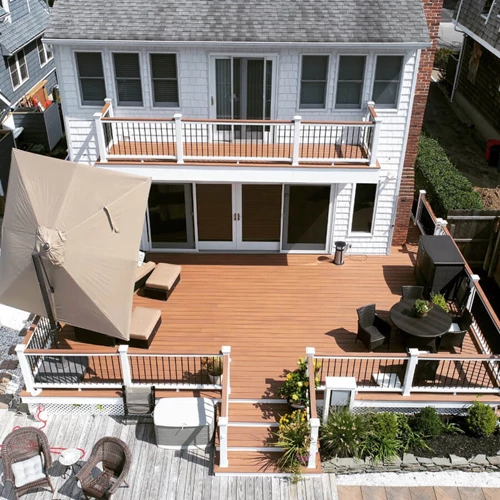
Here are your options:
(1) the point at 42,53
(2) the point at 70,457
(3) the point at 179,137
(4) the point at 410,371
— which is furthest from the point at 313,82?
(1) the point at 42,53

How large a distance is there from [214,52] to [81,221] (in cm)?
609

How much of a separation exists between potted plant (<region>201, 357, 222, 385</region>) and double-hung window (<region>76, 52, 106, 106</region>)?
25.0 feet

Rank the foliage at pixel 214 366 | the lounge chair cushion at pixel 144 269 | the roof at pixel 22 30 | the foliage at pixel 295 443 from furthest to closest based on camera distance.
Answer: the roof at pixel 22 30 → the lounge chair cushion at pixel 144 269 → the foliage at pixel 214 366 → the foliage at pixel 295 443

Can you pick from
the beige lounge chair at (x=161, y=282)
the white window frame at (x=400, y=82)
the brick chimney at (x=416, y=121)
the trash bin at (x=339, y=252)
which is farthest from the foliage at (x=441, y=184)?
the beige lounge chair at (x=161, y=282)

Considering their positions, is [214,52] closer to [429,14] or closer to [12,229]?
[429,14]

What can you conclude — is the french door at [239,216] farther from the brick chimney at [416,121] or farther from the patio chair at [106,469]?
the patio chair at [106,469]

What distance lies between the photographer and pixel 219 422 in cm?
1030

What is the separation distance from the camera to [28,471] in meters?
10.2

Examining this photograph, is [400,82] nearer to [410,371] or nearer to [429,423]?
[410,371]

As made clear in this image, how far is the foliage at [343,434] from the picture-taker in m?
10.8

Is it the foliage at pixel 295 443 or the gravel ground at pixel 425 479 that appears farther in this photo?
the gravel ground at pixel 425 479

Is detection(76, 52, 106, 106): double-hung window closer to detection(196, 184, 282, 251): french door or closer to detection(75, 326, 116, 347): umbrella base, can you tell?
detection(196, 184, 282, 251): french door

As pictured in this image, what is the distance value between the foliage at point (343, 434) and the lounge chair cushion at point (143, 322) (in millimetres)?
4484

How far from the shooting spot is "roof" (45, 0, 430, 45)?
1331 cm
